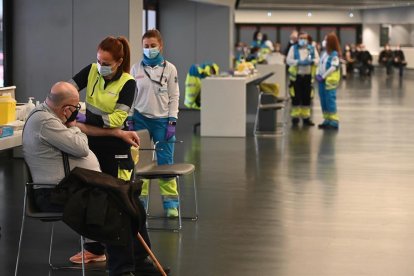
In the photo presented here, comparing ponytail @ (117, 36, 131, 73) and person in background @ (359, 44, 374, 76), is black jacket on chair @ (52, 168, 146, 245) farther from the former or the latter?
person in background @ (359, 44, 374, 76)

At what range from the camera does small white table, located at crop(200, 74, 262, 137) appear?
14.0 m

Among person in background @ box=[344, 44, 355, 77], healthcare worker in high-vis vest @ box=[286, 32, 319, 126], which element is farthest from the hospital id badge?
person in background @ box=[344, 44, 355, 77]

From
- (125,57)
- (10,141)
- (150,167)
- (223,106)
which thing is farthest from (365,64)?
(10,141)

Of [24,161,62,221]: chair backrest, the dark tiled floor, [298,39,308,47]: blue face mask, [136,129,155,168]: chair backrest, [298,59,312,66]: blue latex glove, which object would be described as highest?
[298,39,308,47]: blue face mask

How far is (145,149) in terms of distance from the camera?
7.18 metres

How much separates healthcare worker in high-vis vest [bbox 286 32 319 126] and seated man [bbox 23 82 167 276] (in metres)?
10.8

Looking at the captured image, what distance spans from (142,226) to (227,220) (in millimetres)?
2018

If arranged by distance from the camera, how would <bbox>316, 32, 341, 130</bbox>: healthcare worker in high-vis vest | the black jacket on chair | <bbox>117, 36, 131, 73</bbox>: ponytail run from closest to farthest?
the black jacket on chair, <bbox>117, 36, 131, 73</bbox>: ponytail, <bbox>316, 32, 341, 130</bbox>: healthcare worker in high-vis vest

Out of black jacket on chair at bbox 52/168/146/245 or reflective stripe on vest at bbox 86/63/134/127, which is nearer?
black jacket on chair at bbox 52/168/146/245

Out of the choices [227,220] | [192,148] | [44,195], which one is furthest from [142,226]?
[192,148]

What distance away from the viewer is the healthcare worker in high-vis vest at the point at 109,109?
6.27 metres

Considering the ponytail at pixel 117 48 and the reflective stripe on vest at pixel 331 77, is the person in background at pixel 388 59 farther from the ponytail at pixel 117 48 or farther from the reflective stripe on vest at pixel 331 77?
the ponytail at pixel 117 48

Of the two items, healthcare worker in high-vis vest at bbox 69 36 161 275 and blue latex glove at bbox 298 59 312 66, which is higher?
blue latex glove at bbox 298 59 312 66

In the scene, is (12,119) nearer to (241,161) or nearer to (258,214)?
(258,214)
